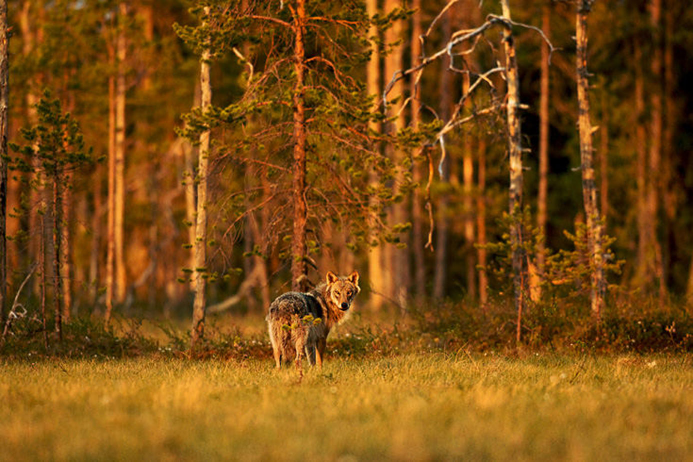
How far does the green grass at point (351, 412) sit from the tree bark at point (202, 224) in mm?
3835

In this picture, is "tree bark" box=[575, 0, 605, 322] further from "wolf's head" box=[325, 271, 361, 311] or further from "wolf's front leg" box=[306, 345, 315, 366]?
"wolf's front leg" box=[306, 345, 315, 366]

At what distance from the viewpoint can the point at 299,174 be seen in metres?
16.5

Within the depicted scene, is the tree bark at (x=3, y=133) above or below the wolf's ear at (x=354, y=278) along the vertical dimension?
above

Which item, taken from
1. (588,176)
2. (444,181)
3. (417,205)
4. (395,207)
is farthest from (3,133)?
(417,205)

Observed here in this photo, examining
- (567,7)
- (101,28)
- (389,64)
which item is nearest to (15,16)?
(101,28)

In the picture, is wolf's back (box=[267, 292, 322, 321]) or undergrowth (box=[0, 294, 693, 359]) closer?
wolf's back (box=[267, 292, 322, 321])

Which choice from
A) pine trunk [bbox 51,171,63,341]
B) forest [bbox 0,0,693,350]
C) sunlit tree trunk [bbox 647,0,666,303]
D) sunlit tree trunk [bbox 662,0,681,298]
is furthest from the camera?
sunlit tree trunk [bbox 647,0,666,303]

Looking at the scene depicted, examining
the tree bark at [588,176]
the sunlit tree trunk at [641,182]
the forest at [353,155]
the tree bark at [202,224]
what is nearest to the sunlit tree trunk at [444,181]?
the forest at [353,155]

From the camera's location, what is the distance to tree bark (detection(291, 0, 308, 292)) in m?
16.4

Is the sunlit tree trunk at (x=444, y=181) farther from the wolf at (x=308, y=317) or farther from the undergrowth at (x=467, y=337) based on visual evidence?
the wolf at (x=308, y=317)

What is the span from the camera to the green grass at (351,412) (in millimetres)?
7434

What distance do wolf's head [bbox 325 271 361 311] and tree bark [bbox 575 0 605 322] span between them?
5.47 m

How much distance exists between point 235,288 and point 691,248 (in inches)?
1116

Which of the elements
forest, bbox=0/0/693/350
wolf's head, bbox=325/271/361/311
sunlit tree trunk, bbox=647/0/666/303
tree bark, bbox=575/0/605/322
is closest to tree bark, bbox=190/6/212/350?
forest, bbox=0/0/693/350
